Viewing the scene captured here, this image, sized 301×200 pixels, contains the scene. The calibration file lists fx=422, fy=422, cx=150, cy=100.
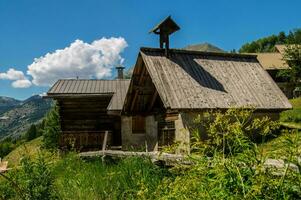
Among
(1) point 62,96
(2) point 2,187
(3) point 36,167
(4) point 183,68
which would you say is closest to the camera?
(3) point 36,167

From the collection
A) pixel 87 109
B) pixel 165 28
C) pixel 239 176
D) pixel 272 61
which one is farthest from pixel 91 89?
pixel 272 61

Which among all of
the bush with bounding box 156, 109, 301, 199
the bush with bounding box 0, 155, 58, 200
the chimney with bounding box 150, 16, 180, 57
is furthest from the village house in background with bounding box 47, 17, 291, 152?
the bush with bounding box 156, 109, 301, 199

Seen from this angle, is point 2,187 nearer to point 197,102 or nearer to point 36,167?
point 36,167

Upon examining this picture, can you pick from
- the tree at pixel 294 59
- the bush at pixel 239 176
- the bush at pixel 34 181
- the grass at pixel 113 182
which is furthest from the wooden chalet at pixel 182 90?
the bush at pixel 239 176

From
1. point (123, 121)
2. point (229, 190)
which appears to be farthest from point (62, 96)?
point (229, 190)

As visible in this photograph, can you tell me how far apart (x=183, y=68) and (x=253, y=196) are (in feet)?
56.6

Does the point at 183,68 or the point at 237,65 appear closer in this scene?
the point at 183,68

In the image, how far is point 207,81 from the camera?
797 inches

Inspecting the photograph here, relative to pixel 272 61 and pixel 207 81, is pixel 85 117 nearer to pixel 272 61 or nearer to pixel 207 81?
pixel 207 81

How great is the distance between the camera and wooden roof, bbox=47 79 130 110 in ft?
87.3

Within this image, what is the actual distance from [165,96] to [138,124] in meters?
6.81

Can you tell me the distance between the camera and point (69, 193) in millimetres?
6637

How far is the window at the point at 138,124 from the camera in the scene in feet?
79.3

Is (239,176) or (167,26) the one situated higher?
(167,26)
